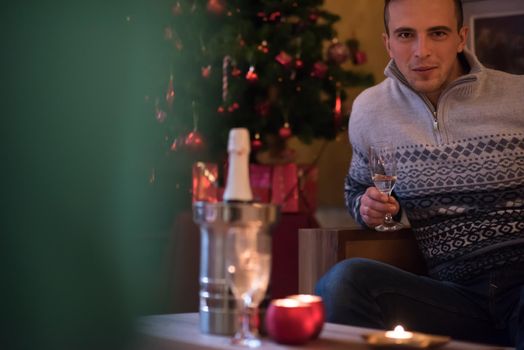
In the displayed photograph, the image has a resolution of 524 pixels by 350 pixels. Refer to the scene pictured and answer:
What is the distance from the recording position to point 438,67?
7.64 ft

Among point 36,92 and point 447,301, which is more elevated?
point 36,92

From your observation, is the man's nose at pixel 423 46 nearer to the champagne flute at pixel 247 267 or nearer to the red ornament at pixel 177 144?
the champagne flute at pixel 247 267

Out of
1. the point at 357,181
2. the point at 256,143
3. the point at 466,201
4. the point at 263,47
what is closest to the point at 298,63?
the point at 263,47

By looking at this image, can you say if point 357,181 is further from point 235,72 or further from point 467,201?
point 235,72

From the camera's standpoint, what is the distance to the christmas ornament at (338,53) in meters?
4.59

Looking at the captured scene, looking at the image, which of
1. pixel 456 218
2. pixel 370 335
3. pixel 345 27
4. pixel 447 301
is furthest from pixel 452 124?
pixel 345 27

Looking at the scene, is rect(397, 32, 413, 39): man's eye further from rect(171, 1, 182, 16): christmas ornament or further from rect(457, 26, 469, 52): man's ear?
rect(171, 1, 182, 16): christmas ornament

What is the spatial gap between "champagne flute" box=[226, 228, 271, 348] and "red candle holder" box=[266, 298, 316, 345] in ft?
0.11

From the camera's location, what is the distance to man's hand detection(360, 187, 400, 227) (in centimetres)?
221

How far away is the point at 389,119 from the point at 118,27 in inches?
52.9

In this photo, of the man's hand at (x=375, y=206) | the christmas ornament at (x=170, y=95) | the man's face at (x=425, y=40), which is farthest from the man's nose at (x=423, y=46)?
the christmas ornament at (x=170, y=95)

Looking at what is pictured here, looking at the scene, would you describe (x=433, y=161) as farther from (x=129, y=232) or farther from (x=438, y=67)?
(x=129, y=232)

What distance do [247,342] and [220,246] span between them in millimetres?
171

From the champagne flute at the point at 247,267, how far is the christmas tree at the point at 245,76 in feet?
9.21
